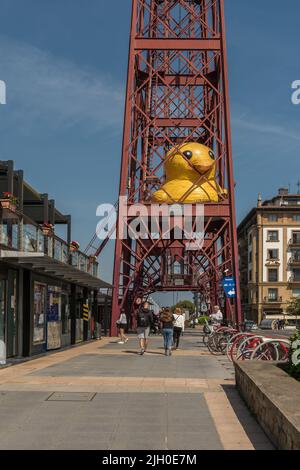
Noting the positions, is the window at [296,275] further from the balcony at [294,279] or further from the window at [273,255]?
the window at [273,255]

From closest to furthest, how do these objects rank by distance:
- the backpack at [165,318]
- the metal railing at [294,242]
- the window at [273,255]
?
the backpack at [165,318] < the metal railing at [294,242] < the window at [273,255]

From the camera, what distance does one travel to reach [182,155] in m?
38.6

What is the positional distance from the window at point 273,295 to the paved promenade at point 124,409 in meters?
85.6

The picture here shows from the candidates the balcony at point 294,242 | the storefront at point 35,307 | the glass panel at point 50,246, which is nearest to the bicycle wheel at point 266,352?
the storefront at point 35,307

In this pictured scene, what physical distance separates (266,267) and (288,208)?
9.28m

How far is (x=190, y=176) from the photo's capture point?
3972 centimetres

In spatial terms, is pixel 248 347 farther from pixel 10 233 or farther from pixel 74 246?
pixel 74 246

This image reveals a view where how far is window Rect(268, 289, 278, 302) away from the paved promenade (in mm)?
85602

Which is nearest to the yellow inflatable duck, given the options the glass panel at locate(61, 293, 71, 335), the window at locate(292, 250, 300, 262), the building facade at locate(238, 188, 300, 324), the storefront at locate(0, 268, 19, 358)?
the glass panel at locate(61, 293, 71, 335)

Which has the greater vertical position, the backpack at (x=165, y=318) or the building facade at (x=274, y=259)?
the building facade at (x=274, y=259)

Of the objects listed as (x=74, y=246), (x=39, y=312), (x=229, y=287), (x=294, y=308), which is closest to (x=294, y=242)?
(x=294, y=308)

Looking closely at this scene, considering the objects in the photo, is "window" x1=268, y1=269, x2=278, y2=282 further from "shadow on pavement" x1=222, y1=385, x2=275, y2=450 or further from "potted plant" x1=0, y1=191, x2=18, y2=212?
"shadow on pavement" x1=222, y1=385, x2=275, y2=450

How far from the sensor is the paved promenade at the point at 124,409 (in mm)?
7371

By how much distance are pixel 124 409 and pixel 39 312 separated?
417 inches
